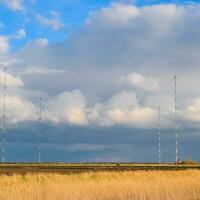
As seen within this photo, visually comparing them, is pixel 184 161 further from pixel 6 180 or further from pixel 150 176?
pixel 6 180

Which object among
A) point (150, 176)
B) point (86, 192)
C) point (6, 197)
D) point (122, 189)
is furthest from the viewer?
point (150, 176)

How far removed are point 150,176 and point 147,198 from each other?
2051cm

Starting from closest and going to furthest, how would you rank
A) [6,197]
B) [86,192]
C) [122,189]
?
[6,197] → [86,192] → [122,189]

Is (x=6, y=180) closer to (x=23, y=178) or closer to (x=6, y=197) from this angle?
(x=23, y=178)

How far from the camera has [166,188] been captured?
110ft

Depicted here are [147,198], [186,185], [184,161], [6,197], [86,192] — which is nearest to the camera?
[6,197]

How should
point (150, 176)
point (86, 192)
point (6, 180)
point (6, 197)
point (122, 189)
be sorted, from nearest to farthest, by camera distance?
point (6, 197)
point (86, 192)
point (122, 189)
point (6, 180)
point (150, 176)

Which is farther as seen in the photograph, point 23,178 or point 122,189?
point 23,178

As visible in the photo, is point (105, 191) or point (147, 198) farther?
point (105, 191)

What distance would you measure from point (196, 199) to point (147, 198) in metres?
2.52

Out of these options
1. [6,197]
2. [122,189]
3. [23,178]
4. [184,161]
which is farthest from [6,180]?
[184,161]

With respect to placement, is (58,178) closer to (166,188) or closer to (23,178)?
(23,178)

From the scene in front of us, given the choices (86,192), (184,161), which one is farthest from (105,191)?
(184,161)

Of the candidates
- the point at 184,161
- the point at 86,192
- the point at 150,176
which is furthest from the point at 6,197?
the point at 184,161
